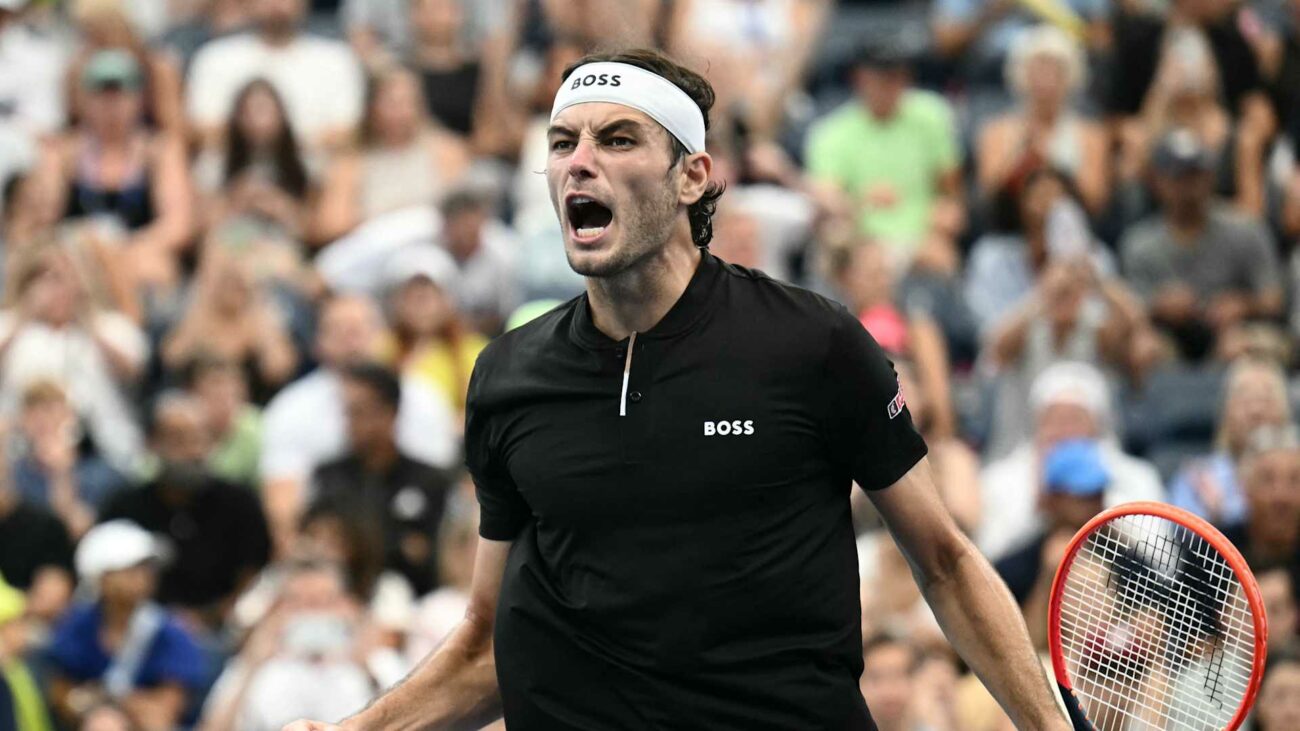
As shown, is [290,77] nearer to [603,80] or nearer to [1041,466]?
[1041,466]

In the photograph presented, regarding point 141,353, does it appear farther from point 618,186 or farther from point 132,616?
point 618,186

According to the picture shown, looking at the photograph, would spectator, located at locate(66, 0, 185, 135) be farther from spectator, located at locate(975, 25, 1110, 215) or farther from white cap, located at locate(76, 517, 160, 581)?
spectator, located at locate(975, 25, 1110, 215)

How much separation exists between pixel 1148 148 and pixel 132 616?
5.28 m

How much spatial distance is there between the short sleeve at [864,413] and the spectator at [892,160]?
7277mm

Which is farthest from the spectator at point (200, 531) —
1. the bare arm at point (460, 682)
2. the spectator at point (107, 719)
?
the bare arm at point (460, 682)

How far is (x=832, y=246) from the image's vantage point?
10.5 m

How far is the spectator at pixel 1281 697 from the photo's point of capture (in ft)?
25.0

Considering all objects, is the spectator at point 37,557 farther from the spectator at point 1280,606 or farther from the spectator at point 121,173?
the spectator at point 1280,606

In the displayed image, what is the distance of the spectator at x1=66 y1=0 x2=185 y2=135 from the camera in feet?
40.5

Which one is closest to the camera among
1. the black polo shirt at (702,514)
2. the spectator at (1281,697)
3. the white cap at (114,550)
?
the black polo shirt at (702,514)

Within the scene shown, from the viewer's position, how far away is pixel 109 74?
11.7 m

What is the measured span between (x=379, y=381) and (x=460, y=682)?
206 inches

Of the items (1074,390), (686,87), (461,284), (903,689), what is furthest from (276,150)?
(686,87)

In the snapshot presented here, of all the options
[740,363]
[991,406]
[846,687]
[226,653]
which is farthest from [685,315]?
[991,406]
